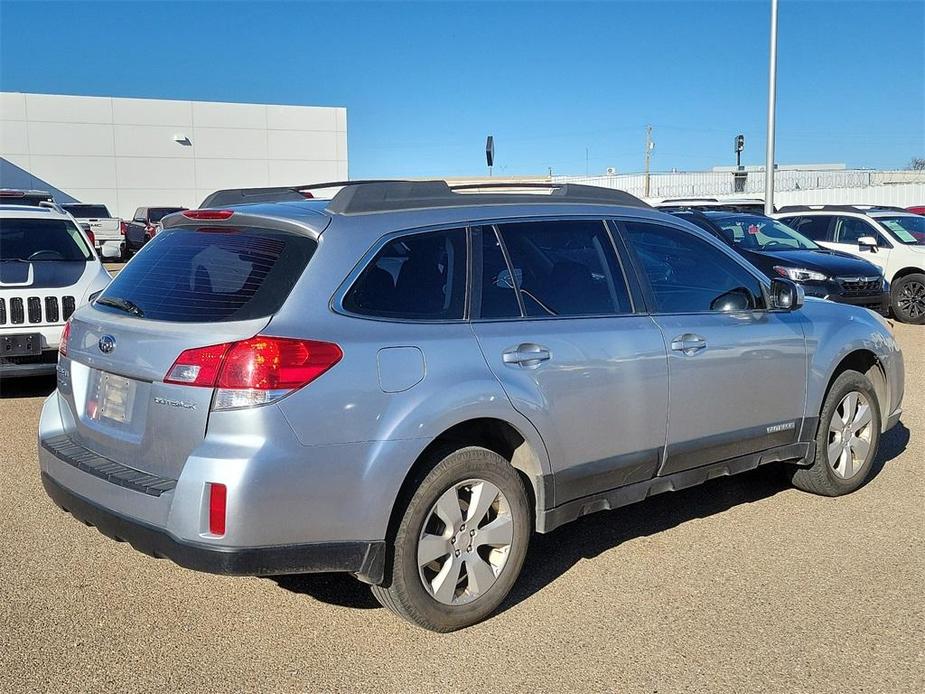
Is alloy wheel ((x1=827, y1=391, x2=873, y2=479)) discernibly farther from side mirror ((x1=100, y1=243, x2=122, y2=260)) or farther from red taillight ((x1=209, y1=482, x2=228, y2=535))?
side mirror ((x1=100, y1=243, x2=122, y2=260))

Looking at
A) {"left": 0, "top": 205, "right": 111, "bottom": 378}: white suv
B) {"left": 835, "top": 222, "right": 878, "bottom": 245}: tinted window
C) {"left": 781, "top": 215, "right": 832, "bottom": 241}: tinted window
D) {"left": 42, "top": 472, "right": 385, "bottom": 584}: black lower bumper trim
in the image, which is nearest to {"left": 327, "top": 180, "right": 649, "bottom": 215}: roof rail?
{"left": 42, "top": 472, "right": 385, "bottom": 584}: black lower bumper trim

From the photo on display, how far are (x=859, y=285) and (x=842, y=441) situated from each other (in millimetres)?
Result: 8488


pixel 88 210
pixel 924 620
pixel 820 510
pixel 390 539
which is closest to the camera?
pixel 390 539

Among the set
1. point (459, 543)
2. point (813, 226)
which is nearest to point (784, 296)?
point (459, 543)

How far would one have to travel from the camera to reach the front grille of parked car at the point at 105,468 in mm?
3547

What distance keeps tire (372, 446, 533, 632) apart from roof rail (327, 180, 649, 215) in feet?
3.54

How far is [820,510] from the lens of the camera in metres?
5.59

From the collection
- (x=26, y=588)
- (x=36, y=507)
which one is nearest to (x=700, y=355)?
(x=26, y=588)

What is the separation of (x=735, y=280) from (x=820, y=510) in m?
1.51

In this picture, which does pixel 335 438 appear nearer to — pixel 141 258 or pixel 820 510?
pixel 141 258

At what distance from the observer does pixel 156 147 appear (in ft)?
143

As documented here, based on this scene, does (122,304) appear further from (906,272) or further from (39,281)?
(906,272)

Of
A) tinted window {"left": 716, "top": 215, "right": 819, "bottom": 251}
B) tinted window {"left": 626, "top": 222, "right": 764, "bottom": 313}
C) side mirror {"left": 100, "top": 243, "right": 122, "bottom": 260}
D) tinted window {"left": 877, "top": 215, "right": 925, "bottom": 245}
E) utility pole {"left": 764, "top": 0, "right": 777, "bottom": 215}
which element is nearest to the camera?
tinted window {"left": 626, "top": 222, "right": 764, "bottom": 313}

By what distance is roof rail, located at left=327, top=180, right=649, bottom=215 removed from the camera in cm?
Answer: 392
